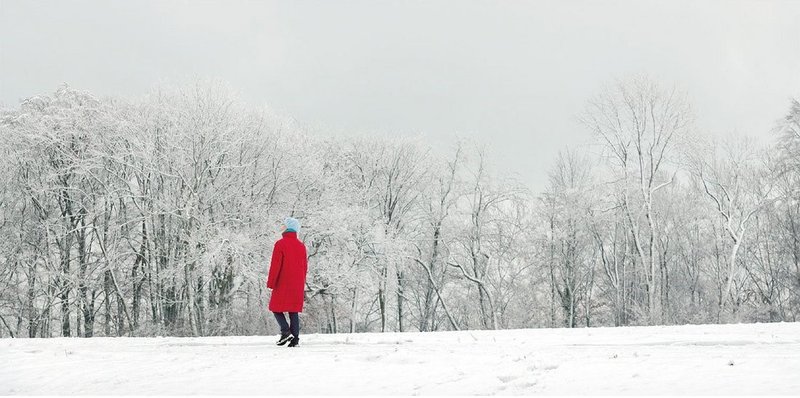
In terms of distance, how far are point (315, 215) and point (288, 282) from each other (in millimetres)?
23409

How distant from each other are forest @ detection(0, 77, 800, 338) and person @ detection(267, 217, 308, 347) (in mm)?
17217

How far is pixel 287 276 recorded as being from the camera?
36.1ft

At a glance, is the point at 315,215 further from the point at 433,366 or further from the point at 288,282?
the point at 433,366

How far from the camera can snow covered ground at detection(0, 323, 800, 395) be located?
6.65 meters

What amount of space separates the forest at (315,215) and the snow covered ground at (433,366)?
17313 millimetres

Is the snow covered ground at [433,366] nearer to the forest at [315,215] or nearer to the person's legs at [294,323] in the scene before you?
the person's legs at [294,323]

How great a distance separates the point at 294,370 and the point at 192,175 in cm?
2525

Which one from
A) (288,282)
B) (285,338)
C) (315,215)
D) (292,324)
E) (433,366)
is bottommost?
(433,366)

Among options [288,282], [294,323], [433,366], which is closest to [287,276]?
[288,282]

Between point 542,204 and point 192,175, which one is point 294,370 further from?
point 542,204

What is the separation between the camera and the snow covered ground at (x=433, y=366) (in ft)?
21.8

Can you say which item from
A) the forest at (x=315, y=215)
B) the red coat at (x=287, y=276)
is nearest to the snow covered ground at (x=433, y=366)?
the red coat at (x=287, y=276)

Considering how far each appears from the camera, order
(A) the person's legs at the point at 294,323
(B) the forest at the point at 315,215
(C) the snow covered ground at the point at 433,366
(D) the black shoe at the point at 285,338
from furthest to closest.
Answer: (B) the forest at the point at 315,215 → (D) the black shoe at the point at 285,338 → (A) the person's legs at the point at 294,323 → (C) the snow covered ground at the point at 433,366

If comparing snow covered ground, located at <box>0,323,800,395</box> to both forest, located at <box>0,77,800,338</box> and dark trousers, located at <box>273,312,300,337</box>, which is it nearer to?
dark trousers, located at <box>273,312,300,337</box>
